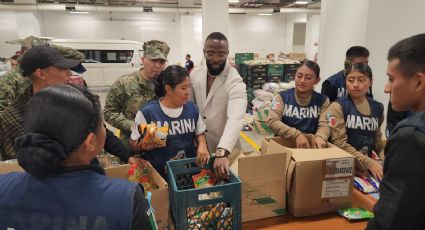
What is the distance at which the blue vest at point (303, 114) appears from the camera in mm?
2066

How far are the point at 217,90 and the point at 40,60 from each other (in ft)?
3.72

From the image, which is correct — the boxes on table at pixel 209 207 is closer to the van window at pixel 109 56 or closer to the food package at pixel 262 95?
the food package at pixel 262 95

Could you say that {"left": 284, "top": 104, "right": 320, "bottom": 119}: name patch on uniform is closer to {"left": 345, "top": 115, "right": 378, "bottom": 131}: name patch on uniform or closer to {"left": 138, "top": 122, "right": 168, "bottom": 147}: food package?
{"left": 345, "top": 115, "right": 378, "bottom": 131}: name patch on uniform

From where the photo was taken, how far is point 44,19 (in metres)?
13.4

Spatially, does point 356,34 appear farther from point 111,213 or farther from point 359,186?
point 111,213

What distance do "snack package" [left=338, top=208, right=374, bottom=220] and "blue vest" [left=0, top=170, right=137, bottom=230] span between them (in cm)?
115

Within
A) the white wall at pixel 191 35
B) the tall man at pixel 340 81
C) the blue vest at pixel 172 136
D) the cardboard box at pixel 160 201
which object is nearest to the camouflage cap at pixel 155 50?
the blue vest at pixel 172 136

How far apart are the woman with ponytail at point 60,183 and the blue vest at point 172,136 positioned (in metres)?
0.95

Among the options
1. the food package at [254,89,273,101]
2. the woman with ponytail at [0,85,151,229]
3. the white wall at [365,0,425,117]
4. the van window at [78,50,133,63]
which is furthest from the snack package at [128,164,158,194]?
the van window at [78,50,133,63]

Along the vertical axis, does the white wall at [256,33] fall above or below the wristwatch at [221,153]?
above

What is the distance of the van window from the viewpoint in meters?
7.08

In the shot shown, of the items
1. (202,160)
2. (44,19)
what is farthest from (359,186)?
(44,19)

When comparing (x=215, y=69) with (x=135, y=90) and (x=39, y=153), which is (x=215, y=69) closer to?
(x=135, y=90)

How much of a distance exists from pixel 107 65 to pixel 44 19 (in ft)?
29.5
